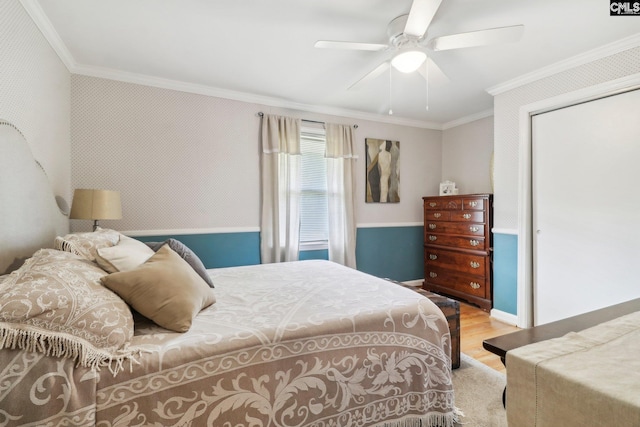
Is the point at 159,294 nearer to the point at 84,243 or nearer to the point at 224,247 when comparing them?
the point at 84,243

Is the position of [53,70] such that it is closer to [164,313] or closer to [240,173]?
[240,173]

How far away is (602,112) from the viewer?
8.13ft

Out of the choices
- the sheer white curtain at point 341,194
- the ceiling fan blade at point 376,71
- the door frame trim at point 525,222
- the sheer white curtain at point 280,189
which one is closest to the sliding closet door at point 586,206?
the door frame trim at point 525,222

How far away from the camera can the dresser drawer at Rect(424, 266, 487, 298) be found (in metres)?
3.48

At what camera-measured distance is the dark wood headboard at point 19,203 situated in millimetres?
1448

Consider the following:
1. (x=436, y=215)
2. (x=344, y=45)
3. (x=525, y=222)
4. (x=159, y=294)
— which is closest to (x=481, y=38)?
(x=344, y=45)

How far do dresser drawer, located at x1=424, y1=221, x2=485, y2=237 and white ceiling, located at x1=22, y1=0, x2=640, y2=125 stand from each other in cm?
158

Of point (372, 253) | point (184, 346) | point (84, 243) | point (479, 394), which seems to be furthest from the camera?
point (372, 253)

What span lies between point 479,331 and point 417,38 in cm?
272

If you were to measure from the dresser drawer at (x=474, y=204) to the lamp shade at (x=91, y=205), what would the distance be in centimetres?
377

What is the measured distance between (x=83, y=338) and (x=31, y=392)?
0.17 metres

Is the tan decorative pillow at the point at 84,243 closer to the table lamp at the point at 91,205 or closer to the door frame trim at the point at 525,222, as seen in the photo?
the table lamp at the point at 91,205

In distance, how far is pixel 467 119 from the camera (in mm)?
4215

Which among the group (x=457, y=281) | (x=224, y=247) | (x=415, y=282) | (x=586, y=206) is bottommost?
(x=415, y=282)
